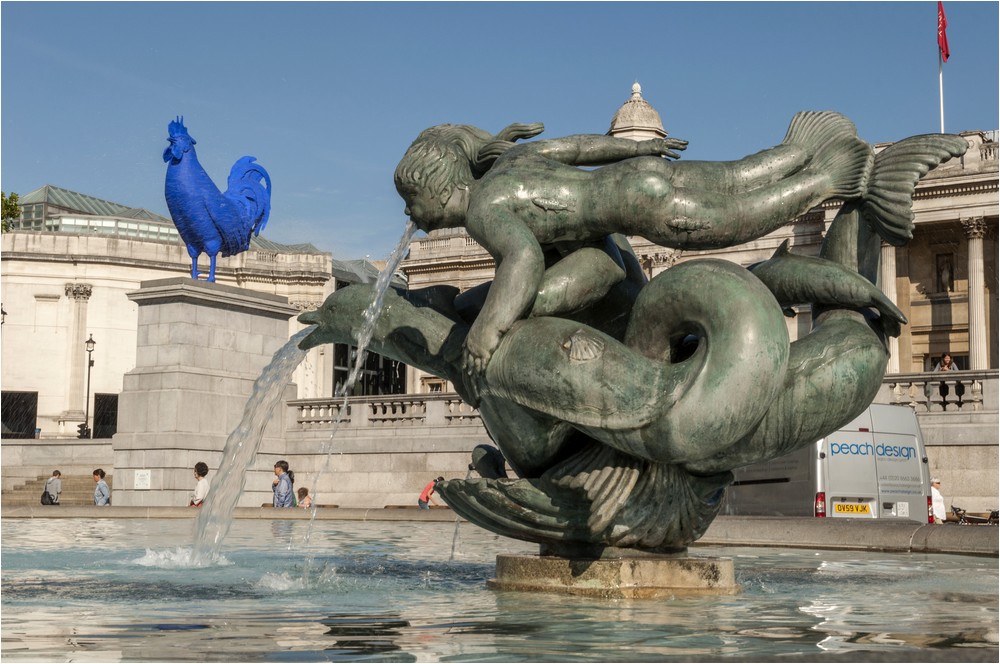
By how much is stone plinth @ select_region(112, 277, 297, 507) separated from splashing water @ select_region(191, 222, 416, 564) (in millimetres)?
12463

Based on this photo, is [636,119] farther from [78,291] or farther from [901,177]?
[901,177]

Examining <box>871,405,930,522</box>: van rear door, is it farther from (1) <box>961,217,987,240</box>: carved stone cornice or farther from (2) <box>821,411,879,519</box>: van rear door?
(1) <box>961,217,987,240</box>: carved stone cornice

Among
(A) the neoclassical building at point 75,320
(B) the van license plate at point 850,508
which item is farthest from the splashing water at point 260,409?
(A) the neoclassical building at point 75,320

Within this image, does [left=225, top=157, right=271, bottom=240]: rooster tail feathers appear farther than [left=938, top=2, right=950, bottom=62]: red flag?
No

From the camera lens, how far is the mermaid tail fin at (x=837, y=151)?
22.6ft

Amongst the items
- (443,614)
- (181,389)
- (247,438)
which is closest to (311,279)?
(181,389)

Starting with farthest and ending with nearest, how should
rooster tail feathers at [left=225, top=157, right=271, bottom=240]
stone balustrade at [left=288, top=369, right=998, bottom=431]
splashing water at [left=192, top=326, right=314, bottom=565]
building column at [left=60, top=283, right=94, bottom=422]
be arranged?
building column at [left=60, top=283, right=94, bottom=422], rooster tail feathers at [left=225, top=157, right=271, bottom=240], stone balustrade at [left=288, top=369, right=998, bottom=431], splashing water at [left=192, top=326, right=314, bottom=565]

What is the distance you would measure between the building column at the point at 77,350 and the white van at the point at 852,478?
5216 cm

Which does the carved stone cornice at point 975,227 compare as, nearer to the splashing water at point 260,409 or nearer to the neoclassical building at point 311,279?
the neoclassical building at point 311,279

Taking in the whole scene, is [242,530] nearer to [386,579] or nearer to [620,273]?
[386,579]

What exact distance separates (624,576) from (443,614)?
1.30m

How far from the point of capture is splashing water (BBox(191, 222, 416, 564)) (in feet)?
24.9

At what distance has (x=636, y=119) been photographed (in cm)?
6750

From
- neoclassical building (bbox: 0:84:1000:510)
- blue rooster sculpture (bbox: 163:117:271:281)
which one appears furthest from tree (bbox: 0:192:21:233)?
blue rooster sculpture (bbox: 163:117:271:281)
